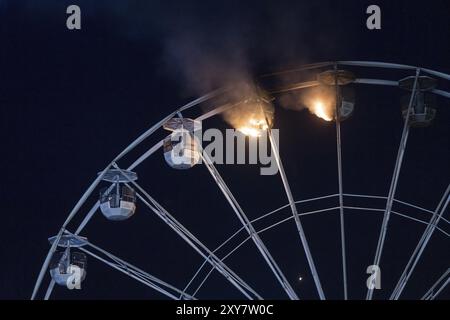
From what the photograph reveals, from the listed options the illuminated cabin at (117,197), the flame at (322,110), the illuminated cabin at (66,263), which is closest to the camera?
the flame at (322,110)

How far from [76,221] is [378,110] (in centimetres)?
774

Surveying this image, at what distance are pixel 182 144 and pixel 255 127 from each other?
1.13 m

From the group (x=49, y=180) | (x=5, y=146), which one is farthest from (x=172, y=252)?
(x=5, y=146)

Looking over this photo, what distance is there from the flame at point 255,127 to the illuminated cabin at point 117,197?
179cm

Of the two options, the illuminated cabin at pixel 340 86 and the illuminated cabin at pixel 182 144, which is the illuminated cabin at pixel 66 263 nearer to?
the illuminated cabin at pixel 182 144

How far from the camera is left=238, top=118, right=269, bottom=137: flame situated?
1429 cm

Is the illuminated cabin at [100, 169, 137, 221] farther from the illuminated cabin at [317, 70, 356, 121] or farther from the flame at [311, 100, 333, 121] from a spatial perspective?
the illuminated cabin at [317, 70, 356, 121]

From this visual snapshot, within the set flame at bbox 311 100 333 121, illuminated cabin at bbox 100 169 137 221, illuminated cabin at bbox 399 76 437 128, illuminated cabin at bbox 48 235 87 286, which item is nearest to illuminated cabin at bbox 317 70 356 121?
flame at bbox 311 100 333 121

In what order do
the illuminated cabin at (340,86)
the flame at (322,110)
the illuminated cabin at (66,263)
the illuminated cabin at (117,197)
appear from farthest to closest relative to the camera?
the illuminated cabin at (66,263), the illuminated cabin at (117,197), the flame at (322,110), the illuminated cabin at (340,86)

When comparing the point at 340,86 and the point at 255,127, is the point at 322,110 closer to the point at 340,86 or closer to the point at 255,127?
the point at 340,86

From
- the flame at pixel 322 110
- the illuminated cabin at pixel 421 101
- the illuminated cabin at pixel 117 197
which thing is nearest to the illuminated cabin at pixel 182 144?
the illuminated cabin at pixel 117 197

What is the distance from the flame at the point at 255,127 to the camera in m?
14.3

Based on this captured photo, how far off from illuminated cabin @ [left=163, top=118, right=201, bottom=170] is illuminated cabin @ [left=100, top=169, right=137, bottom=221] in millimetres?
735

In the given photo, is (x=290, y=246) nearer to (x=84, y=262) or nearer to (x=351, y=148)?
(x=351, y=148)
